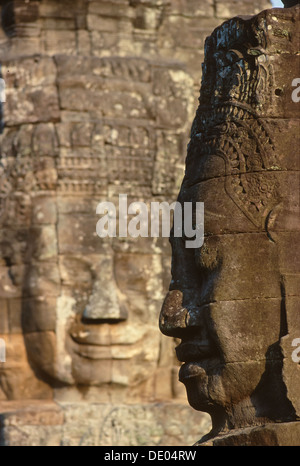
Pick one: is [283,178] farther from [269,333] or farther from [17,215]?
[17,215]

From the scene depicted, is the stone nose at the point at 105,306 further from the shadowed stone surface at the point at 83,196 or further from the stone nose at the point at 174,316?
the stone nose at the point at 174,316

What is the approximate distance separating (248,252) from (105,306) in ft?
26.4

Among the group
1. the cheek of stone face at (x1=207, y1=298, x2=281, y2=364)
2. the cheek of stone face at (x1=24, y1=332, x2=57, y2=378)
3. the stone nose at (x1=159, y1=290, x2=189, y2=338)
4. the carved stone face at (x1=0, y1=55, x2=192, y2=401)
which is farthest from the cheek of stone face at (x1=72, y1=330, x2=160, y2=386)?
the cheek of stone face at (x1=207, y1=298, x2=281, y2=364)

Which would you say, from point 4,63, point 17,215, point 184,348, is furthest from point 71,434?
point 184,348

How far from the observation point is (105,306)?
15719 mm

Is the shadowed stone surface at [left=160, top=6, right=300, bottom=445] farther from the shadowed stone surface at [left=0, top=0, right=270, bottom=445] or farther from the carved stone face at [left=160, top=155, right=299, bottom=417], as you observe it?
the shadowed stone surface at [left=0, top=0, right=270, bottom=445]

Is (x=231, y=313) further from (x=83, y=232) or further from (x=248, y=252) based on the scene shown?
(x=83, y=232)

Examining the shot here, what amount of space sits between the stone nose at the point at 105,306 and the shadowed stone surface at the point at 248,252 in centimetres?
754

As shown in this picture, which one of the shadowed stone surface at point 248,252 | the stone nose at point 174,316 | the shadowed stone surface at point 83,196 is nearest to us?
the shadowed stone surface at point 248,252

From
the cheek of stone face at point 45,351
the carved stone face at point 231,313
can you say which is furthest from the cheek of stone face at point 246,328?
the cheek of stone face at point 45,351

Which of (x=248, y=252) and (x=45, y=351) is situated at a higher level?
(x=248, y=252)

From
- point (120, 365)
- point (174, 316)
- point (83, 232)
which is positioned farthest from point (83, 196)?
point (174, 316)

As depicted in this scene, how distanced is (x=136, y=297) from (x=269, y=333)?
27.6ft

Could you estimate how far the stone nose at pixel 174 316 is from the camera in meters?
8.02
